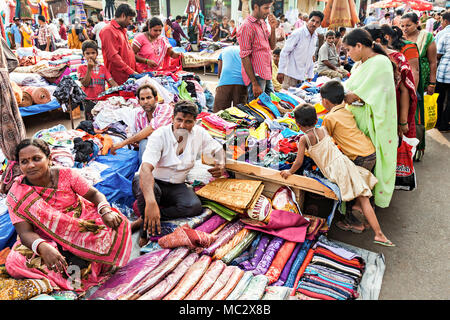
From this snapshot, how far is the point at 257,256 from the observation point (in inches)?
110

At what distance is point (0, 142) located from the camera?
9.39 ft

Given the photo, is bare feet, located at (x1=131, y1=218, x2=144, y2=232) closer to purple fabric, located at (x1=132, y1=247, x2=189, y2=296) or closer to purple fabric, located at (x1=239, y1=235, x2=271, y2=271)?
purple fabric, located at (x1=132, y1=247, x2=189, y2=296)

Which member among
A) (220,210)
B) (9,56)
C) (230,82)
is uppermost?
(9,56)

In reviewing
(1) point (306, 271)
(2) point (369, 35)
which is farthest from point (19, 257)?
(2) point (369, 35)

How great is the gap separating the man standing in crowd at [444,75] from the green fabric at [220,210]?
468 cm

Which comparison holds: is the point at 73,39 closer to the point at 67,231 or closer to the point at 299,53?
the point at 299,53

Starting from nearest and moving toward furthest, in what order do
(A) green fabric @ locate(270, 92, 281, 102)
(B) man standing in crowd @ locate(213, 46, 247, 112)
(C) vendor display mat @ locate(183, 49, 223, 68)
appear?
(A) green fabric @ locate(270, 92, 281, 102) → (B) man standing in crowd @ locate(213, 46, 247, 112) → (C) vendor display mat @ locate(183, 49, 223, 68)

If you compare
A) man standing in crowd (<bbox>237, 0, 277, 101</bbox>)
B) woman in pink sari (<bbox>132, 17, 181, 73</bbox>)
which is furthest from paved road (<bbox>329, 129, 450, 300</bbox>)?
woman in pink sari (<bbox>132, 17, 181, 73</bbox>)

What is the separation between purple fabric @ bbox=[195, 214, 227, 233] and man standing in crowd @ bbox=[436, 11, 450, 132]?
477 cm

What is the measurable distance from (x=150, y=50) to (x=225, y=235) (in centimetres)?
368

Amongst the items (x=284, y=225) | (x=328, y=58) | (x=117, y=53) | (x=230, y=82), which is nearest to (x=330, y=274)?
(x=284, y=225)

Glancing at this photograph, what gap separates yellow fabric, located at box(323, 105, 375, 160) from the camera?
10.5 ft

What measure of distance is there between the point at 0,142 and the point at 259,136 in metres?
2.51

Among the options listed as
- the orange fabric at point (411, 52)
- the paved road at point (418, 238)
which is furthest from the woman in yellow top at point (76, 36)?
the paved road at point (418, 238)
